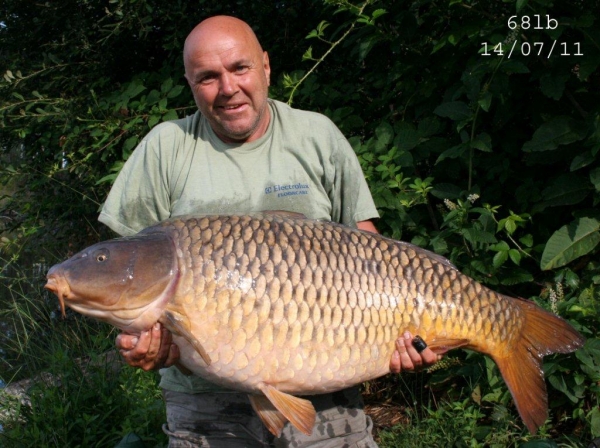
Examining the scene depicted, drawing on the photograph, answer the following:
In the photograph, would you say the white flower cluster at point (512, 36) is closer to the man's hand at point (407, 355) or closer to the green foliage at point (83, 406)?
the man's hand at point (407, 355)

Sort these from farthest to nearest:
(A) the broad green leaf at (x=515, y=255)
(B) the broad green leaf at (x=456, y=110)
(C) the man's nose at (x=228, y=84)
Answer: (B) the broad green leaf at (x=456, y=110) → (A) the broad green leaf at (x=515, y=255) → (C) the man's nose at (x=228, y=84)

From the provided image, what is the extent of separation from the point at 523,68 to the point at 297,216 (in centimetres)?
94

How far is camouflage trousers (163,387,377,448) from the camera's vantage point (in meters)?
1.90

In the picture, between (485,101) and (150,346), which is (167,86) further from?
(150,346)

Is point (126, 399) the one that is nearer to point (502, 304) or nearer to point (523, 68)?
point (502, 304)

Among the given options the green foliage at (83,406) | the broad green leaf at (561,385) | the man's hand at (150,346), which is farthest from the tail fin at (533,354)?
the green foliage at (83,406)

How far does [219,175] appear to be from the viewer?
192 centimetres

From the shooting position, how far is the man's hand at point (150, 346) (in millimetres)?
1590

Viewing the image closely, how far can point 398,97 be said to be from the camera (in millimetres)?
2840

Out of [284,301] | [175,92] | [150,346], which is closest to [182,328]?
[150,346]

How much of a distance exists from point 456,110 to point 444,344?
941mm

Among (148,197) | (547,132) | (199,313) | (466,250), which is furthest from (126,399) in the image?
(547,132)

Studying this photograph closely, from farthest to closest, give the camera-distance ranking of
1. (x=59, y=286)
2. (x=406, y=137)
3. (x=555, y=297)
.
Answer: (x=406, y=137), (x=555, y=297), (x=59, y=286)

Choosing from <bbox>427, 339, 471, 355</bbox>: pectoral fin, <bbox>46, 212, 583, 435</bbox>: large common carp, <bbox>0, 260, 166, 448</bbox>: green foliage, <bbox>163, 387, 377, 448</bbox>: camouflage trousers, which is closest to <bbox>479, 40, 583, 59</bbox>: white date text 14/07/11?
<bbox>46, 212, 583, 435</bbox>: large common carp
